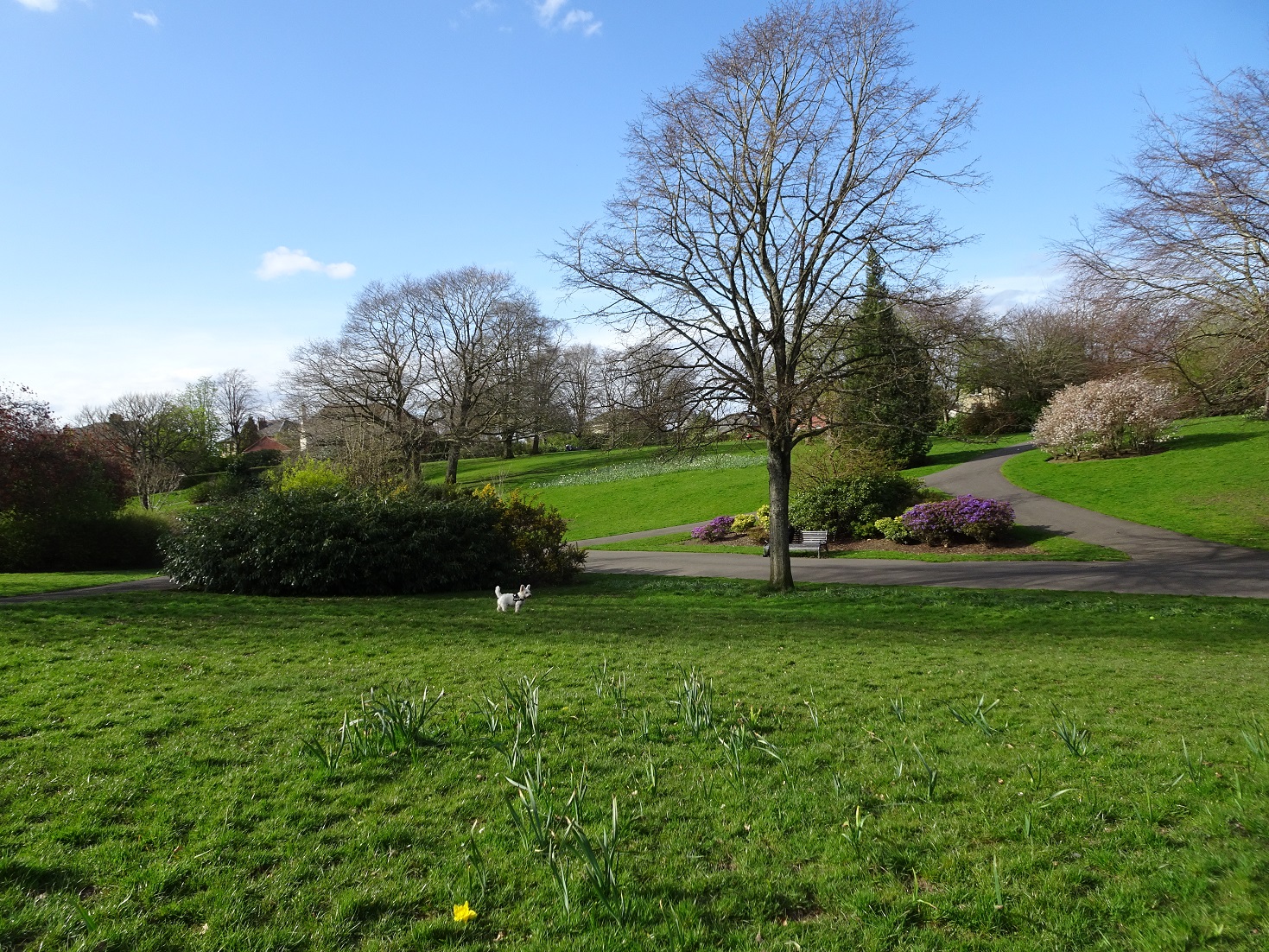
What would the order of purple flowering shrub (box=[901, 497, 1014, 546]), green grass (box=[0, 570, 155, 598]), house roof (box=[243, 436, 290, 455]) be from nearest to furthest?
green grass (box=[0, 570, 155, 598]) < purple flowering shrub (box=[901, 497, 1014, 546]) < house roof (box=[243, 436, 290, 455])

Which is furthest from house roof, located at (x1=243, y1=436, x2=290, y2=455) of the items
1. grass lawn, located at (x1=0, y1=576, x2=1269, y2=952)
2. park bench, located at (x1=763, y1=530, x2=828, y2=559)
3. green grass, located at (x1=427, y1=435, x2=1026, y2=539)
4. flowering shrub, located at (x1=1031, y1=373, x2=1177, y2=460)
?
grass lawn, located at (x1=0, y1=576, x2=1269, y2=952)

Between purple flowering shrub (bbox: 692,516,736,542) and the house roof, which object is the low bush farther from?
the house roof

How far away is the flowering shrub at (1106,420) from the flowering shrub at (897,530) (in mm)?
12298

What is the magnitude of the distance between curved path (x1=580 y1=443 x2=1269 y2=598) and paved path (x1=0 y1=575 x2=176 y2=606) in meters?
10.2

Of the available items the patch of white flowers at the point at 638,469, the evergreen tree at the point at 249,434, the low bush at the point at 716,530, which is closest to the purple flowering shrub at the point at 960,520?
the low bush at the point at 716,530

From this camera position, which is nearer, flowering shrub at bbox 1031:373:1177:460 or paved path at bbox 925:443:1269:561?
paved path at bbox 925:443:1269:561

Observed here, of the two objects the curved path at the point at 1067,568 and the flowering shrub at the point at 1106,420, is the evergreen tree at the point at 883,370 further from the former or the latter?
the flowering shrub at the point at 1106,420

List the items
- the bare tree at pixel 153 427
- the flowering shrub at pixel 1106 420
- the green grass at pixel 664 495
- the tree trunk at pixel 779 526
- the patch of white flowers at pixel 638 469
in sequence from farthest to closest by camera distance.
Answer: the bare tree at pixel 153 427 → the patch of white flowers at pixel 638 469 → the green grass at pixel 664 495 → the flowering shrub at pixel 1106 420 → the tree trunk at pixel 779 526

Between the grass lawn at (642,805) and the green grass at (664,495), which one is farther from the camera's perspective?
the green grass at (664,495)

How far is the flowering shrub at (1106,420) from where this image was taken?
29391 mm

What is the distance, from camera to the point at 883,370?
15.0 metres

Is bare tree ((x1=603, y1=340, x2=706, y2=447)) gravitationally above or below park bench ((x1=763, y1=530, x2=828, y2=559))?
above

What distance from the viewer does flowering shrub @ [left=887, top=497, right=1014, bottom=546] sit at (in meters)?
22.0

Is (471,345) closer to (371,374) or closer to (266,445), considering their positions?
(371,374)
